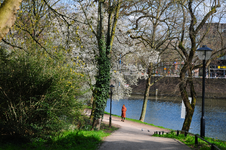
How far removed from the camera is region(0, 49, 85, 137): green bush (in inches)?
293

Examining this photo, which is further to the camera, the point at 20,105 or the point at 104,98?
the point at 104,98

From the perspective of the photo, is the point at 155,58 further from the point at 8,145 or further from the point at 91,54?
the point at 8,145

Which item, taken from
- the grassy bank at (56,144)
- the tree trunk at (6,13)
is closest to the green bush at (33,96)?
the grassy bank at (56,144)

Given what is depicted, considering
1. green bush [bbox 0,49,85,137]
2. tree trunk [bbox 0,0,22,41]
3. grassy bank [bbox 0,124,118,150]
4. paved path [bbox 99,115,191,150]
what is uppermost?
tree trunk [bbox 0,0,22,41]

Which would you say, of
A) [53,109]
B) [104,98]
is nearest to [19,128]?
[53,109]

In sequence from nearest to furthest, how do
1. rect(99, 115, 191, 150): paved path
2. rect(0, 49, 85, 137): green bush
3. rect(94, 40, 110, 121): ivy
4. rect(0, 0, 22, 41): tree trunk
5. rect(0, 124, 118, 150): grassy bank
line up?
rect(0, 0, 22, 41): tree trunk < rect(0, 124, 118, 150): grassy bank < rect(0, 49, 85, 137): green bush < rect(99, 115, 191, 150): paved path < rect(94, 40, 110, 121): ivy

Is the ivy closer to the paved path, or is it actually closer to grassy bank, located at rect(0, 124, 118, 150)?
the paved path

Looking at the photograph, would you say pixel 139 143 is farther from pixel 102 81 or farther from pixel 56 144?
pixel 102 81

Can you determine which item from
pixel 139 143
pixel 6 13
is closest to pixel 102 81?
pixel 139 143

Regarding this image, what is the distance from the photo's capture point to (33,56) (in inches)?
330

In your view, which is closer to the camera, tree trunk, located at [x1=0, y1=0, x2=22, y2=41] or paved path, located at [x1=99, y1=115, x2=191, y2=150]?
tree trunk, located at [x1=0, y1=0, x2=22, y2=41]

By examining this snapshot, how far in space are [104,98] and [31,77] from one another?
19.7 feet

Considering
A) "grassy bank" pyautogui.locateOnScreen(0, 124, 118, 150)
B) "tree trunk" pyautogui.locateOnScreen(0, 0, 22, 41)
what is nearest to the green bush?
"grassy bank" pyautogui.locateOnScreen(0, 124, 118, 150)

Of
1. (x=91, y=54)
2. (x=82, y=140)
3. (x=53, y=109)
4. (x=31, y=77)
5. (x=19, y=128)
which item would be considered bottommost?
(x=82, y=140)
